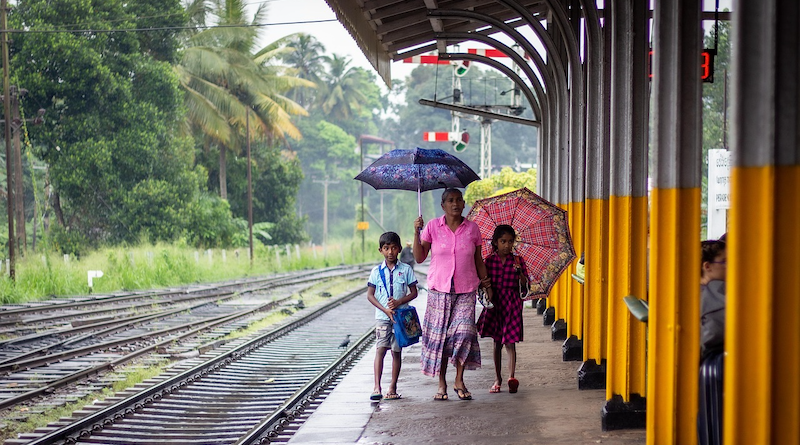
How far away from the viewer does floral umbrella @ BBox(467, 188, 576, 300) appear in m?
8.17

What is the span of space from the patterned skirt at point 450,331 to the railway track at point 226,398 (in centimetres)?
144

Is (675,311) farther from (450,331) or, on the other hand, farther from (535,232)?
(535,232)

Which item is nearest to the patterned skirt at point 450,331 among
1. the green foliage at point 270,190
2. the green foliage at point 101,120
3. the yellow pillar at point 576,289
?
the yellow pillar at point 576,289

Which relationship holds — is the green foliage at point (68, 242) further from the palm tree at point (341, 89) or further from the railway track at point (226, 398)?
the palm tree at point (341, 89)

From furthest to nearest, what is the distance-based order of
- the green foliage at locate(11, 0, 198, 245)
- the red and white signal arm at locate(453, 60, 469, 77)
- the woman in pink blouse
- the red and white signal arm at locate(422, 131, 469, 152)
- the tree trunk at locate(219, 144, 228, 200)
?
the tree trunk at locate(219, 144, 228, 200), the green foliage at locate(11, 0, 198, 245), the red and white signal arm at locate(422, 131, 469, 152), the red and white signal arm at locate(453, 60, 469, 77), the woman in pink blouse

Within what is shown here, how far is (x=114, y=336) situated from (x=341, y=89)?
1983 inches

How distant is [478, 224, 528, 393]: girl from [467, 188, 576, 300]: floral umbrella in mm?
498

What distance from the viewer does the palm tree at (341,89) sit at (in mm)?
63594

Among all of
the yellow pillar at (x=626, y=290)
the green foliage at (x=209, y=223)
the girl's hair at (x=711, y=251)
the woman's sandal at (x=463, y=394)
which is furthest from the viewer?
the green foliage at (x=209, y=223)

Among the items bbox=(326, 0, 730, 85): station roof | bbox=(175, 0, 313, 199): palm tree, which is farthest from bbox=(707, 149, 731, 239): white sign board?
bbox=(175, 0, 313, 199): palm tree

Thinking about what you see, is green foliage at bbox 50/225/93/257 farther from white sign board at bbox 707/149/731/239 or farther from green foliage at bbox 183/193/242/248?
white sign board at bbox 707/149/731/239

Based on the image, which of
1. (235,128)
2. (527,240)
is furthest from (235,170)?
(527,240)

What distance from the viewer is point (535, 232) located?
8.27 meters

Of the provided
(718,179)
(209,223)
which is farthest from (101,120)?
(718,179)
